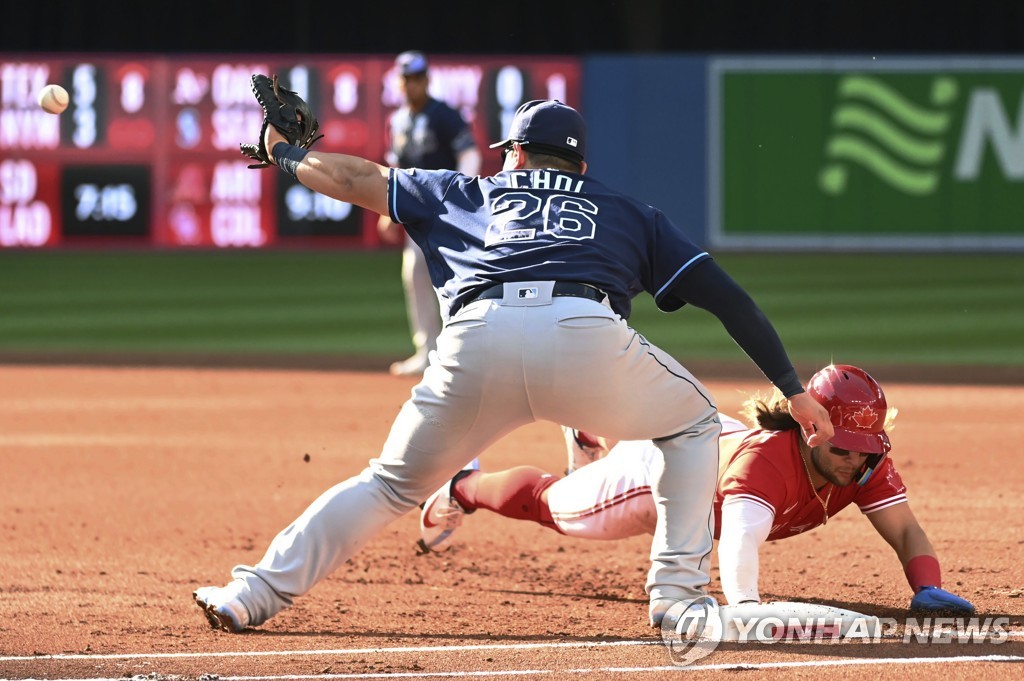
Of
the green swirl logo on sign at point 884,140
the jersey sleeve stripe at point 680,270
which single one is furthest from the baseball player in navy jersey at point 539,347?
the green swirl logo on sign at point 884,140

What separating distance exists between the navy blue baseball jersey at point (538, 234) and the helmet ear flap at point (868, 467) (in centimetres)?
79

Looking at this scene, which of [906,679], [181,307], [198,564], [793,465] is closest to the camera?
[906,679]

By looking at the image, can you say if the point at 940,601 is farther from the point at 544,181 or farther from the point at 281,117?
the point at 281,117

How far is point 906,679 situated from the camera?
409 cm

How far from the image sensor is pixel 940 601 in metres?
4.75

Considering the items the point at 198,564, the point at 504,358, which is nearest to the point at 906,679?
the point at 504,358

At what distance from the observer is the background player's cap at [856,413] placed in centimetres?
466

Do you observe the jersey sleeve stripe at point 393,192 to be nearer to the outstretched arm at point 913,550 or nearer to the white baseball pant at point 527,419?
the white baseball pant at point 527,419

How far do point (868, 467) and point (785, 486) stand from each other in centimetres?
31

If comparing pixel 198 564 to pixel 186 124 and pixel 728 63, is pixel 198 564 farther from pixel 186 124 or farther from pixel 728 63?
pixel 728 63

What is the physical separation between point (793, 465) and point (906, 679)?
2.66 ft

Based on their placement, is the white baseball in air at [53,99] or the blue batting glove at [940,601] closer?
the blue batting glove at [940,601]

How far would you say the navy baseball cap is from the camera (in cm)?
450

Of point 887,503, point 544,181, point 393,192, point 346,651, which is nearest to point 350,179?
point 393,192
